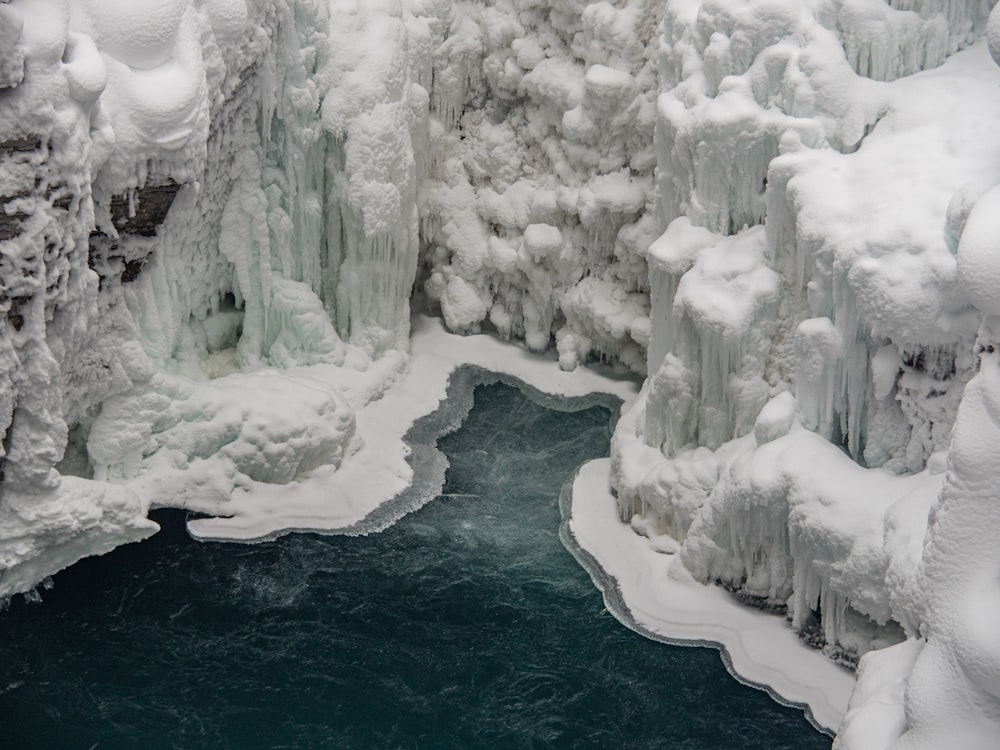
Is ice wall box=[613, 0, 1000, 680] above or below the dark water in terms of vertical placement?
above

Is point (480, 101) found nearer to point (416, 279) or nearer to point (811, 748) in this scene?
point (416, 279)

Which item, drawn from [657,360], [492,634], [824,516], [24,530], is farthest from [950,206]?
[24,530]

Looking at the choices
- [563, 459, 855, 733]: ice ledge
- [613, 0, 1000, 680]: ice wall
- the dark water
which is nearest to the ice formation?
[613, 0, 1000, 680]: ice wall

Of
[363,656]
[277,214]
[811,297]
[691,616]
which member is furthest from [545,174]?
[363,656]

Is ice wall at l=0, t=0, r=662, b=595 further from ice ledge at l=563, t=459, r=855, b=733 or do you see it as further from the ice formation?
ice ledge at l=563, t=459, r=855, b=733

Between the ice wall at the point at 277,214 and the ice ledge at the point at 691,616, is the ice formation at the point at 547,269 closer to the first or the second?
the ice wall at the point at 277,214

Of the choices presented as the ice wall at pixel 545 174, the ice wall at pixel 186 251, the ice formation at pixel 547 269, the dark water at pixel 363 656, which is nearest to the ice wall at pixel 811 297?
the ice formation at pixel 547 269
